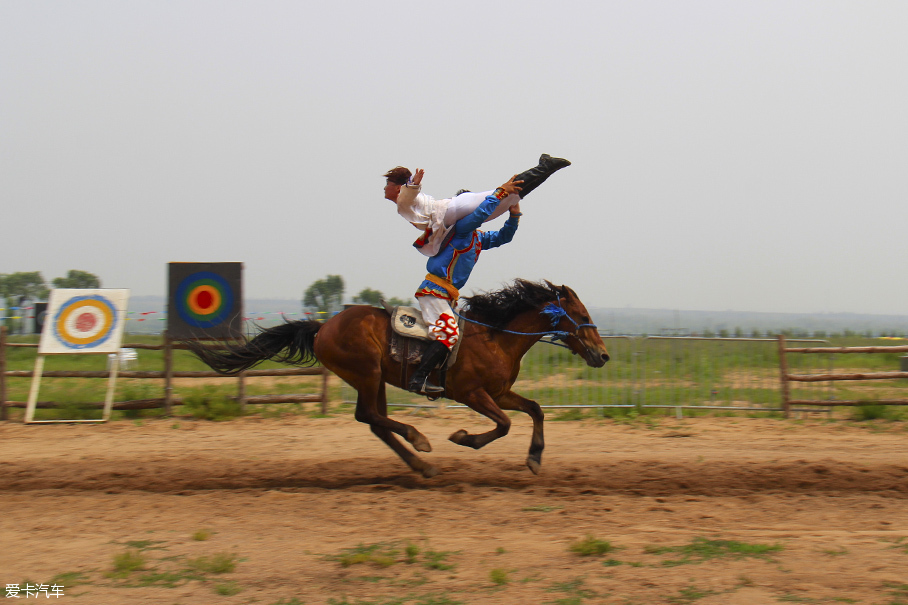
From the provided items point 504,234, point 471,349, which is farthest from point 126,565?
point 504,234

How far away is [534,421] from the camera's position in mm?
6508

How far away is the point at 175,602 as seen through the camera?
3738mm

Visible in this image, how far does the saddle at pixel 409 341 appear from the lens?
6.35 metres

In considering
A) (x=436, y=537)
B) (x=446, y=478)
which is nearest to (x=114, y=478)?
(x=446, y=478)

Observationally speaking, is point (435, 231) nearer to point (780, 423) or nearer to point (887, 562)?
point (887, 562)

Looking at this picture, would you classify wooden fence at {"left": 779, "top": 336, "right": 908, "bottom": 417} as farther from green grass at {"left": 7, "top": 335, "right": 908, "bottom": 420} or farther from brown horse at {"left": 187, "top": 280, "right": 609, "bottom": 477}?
brown horse at {"left": 187, "top": 280, "right": 609, "bottom": 477}

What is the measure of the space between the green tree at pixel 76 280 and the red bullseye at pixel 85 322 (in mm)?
14036

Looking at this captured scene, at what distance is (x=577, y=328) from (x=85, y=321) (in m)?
7.71

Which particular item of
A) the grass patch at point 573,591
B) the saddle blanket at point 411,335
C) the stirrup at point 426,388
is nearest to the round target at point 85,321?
the saddle blanket at point 411,335

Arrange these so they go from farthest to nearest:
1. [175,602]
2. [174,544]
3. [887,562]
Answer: [174,544] < [887,562] < [175,602]

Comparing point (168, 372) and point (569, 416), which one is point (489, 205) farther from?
point (168, 372)

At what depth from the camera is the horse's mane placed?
22.0 ft

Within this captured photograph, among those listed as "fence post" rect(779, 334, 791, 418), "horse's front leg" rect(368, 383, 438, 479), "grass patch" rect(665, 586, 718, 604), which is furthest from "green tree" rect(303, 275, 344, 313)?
"grass patch" rect(665, 586, 718, 604)

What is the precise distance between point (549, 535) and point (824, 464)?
3.49 metres
